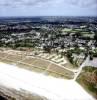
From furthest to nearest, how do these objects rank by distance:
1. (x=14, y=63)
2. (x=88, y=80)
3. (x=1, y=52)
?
(x=1, y=52) → (x=14, y=63) → (x=88, y=80)

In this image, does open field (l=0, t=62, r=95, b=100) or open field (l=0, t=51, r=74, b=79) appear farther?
open field (l=0, t=51, r=74, b=79)

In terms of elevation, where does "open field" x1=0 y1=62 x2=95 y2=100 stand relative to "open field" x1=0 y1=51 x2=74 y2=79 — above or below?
below

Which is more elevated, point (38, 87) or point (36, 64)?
point (36, 64)

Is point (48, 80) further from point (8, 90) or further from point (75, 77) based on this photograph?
point (8, 90)

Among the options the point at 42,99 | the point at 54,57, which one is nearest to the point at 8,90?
the point at 42,99

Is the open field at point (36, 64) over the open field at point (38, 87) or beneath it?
over

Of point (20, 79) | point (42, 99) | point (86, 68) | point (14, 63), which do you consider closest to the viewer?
point (42, 99)

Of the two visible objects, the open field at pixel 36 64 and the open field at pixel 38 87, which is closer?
the open field at pixel 38 87

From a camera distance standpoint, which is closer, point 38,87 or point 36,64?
point 38,87

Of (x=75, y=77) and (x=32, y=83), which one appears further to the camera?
(x=75, y=77)
